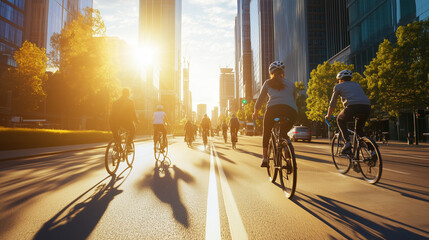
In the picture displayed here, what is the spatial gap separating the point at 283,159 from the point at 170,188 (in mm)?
2057

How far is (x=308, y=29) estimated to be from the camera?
56.8m

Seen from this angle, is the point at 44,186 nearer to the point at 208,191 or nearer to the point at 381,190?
the point at 208,191

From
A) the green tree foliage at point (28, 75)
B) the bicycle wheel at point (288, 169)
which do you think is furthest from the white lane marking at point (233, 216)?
the green tree foliage at point (28, 75)

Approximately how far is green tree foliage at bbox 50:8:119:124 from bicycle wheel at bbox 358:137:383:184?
78.2 ft

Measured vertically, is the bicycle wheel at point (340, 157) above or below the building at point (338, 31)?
below

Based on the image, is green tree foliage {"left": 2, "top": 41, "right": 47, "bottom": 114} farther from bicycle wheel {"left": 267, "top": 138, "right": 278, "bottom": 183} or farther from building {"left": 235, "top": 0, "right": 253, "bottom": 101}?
building {"left": 235, "top": 0, "right": 253, "bottom": 101}

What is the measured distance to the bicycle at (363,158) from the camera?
5101mm

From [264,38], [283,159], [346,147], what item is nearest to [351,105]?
[346,147]

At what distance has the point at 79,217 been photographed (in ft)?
10.8

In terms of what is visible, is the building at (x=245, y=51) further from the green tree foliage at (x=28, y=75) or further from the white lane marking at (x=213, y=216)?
the white lane marking at (x=213, y=216)

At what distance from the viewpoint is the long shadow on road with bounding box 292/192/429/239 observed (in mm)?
2635

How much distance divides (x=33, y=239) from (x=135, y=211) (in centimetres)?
118

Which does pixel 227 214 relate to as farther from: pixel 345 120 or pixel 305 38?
pixel 305 38

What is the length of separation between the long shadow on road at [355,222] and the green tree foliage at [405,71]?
20841 mm
